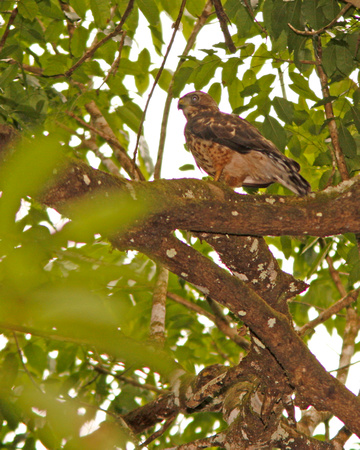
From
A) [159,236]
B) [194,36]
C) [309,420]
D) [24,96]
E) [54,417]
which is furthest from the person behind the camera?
[194,36]

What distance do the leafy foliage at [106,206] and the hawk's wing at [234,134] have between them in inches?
7.3

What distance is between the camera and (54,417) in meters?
0.66

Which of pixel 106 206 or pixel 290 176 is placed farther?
pixel 290 176

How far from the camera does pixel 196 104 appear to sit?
5.09 m

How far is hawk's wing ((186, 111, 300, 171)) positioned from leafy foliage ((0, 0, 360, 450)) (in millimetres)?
185

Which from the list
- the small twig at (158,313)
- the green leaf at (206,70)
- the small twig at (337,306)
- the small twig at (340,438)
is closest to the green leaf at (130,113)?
the green leaf at (206,70)

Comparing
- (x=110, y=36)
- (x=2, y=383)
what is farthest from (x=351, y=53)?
(x=2, y=383)

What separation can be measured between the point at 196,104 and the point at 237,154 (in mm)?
1245

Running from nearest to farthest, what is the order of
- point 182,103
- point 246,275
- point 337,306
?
point 246,275
point 337,306
point 182,103

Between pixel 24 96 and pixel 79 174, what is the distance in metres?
1.67

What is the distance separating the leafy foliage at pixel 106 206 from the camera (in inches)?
26.1

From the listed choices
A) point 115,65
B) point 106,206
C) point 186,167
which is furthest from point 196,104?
point 106,206

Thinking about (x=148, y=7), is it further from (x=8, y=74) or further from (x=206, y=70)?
(x=8, y=74)

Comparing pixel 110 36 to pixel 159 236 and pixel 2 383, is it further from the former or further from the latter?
pixel 2 383
